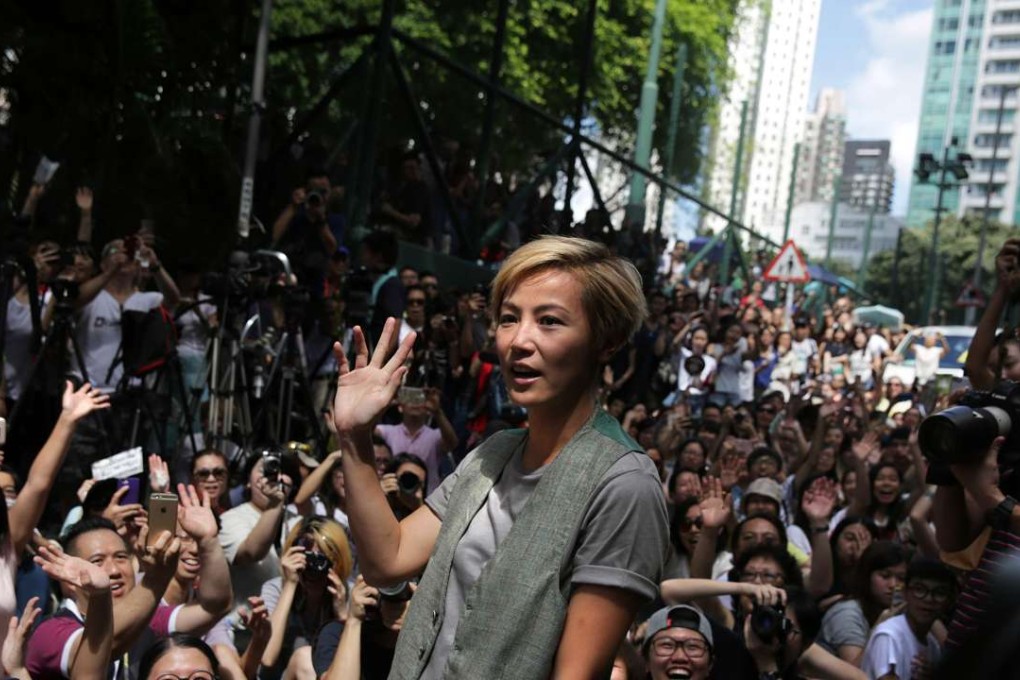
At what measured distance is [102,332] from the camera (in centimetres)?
809

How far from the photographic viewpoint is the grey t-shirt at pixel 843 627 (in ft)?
21.2

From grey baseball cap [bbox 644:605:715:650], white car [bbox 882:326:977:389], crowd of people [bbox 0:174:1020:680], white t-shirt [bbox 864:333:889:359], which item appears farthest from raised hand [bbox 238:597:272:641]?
white t-shirt [bbox 864:333:889:359]

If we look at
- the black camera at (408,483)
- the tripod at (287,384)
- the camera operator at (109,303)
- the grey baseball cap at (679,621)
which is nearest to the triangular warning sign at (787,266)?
the tripod at (287,384)

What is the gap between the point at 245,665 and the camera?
527cm

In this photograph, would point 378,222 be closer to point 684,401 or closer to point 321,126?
point 321,126

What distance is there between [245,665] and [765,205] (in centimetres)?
16993

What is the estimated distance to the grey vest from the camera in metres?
2.46

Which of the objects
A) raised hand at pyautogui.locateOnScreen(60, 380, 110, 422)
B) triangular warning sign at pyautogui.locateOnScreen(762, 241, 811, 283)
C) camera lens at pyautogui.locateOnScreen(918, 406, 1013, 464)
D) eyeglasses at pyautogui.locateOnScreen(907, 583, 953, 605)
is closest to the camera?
camera lens at pyautogui.locateOnScreen(918, 406, 1013, 464)

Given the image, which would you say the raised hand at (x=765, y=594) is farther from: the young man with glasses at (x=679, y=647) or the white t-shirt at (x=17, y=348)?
the white t-shirt at (x=17, y=348)

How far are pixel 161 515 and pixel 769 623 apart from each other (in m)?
2.30

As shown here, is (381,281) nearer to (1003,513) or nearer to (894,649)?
(894,649)

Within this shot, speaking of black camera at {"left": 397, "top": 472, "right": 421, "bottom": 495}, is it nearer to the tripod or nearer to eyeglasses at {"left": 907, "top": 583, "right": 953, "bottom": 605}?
eyeglasses at {"left": 907, "top": 583, "right": 953, "bottom": 605}

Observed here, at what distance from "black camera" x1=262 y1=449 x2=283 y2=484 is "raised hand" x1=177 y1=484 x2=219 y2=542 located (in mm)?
1560

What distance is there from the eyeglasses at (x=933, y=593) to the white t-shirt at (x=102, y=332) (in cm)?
430
